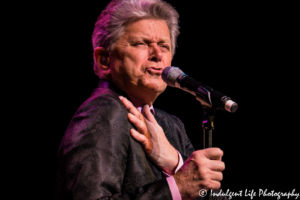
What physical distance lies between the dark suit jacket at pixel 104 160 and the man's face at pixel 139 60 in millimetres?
209

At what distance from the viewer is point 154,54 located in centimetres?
163

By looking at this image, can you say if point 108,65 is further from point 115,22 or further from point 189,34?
point 189,34

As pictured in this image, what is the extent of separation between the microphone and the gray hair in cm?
46

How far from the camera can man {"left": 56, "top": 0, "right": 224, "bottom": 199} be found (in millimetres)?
1184

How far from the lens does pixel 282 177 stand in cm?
311

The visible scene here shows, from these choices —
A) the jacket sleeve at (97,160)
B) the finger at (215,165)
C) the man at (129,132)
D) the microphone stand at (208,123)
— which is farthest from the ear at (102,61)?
the finger at (215,165)

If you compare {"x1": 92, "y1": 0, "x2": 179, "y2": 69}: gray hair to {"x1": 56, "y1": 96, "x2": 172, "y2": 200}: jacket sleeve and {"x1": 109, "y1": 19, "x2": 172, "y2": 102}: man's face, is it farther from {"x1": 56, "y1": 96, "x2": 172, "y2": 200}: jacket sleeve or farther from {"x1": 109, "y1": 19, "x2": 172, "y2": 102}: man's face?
{"x1": 56, "y1": 96, "x2": 172, "y2": 200}: jacket sleeve

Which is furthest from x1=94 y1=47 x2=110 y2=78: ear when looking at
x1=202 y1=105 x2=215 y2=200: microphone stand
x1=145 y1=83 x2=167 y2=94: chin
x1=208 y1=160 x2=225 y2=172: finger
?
x1=208 y1=160 x2=225 y2=172: finger

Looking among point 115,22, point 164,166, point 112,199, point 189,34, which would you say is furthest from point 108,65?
point 189,34

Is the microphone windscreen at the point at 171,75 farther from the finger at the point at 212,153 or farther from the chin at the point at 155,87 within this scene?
the finger at the point at 212,153

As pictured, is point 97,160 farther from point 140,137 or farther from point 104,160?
point 140,137

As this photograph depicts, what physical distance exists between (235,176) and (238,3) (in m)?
2.02

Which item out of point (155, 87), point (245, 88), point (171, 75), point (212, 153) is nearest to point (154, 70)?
point (155, 87)

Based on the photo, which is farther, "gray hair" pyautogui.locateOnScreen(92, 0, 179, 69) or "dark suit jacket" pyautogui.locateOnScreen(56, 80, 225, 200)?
"gray hair" pyautogui.locateOnScreen(92, 0, 179, 69)
